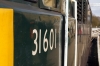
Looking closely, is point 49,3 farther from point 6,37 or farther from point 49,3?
point 6,37

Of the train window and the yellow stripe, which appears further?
the train window

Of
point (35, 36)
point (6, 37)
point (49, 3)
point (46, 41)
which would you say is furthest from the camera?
point (49, 3)

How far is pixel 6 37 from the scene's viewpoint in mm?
1205

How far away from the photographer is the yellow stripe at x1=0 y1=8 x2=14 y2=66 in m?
1.19

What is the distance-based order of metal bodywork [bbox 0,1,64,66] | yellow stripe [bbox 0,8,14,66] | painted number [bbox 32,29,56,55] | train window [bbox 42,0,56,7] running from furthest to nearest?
train window [bbox 42,0,56,7], painted number [bbox 32,29,56,55], metal bodywork [bbox 0,1,64,66], yellow stripe [bbox 0,8,14,66]

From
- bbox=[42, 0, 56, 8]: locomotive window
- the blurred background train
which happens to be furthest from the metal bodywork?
bbox=[42, 0, 56, 8]: locomotive window

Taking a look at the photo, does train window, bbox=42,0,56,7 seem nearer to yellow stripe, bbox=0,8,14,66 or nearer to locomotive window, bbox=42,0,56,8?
locomotive window, bbox=42,0,56,8

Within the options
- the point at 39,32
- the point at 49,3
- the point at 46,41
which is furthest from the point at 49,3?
the point at 39,32

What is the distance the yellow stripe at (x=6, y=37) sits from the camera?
119 cm

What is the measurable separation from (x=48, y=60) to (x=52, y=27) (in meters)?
0.26

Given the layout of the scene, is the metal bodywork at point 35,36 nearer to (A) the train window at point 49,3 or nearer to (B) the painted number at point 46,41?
(B) the painted number at point 46,41

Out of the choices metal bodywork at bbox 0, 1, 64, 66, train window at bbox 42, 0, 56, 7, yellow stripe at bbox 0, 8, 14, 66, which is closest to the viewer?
yellow stripe at bbox 0, 8, 14, 66

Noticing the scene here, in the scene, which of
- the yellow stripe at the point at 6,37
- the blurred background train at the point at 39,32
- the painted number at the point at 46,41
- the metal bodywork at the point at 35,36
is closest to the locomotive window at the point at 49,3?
the blurred background train at the point at 39,32

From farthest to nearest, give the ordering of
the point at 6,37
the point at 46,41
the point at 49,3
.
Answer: the point at 49,3
the point at 46,41
the point at 6,37
